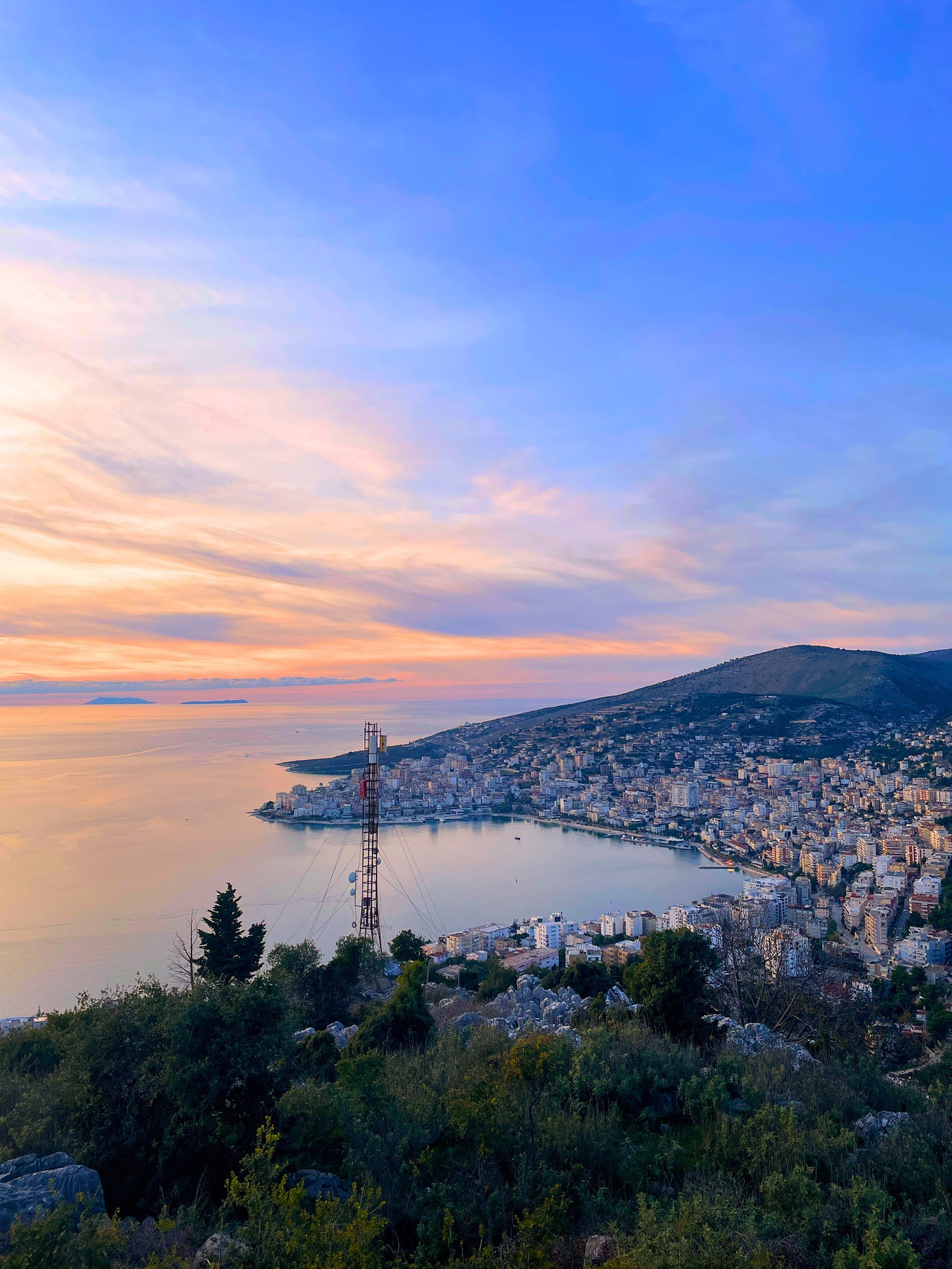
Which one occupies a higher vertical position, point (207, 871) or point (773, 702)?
point (773, 702)

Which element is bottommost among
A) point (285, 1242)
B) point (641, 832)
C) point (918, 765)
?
point (641, 832)

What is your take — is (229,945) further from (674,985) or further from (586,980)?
(674,985)

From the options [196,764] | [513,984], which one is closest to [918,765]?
[513,984]

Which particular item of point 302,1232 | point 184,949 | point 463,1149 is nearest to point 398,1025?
point 463,1149

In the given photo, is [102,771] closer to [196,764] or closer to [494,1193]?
[196,764]

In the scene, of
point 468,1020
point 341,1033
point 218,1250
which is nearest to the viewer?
point 218,1250

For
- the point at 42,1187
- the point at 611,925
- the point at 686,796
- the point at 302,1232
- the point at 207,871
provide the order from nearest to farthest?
1. the point at 302,1232
2. the point at 42,1187
3. the point at 611,925
4. the point at 207,871
5. the point at 686,796

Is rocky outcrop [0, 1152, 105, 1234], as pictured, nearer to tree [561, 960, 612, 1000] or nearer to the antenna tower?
tree [561, 960, 612, 1000]
